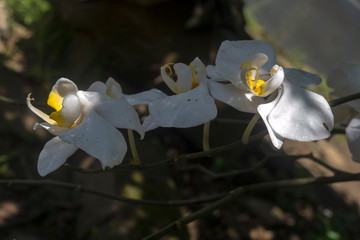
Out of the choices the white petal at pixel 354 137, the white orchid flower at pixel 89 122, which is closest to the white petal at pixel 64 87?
the white orchid flower at pixel 89 122

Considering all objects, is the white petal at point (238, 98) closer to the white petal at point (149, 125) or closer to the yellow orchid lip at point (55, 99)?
the white petal at point (149, 125)

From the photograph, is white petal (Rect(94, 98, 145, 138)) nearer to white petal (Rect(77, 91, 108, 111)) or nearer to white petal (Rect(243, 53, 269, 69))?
white petal (Rect(77, 91, 108, 111))

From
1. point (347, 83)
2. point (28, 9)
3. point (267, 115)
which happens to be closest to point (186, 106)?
point (267, 115)

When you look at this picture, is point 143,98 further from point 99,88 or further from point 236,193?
point 236,193

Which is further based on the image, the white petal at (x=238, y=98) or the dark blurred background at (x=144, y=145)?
the dark blurred background at (x=144, y=145)

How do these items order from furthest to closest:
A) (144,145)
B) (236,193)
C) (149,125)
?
(144,145)
(236,193)
(149,125)

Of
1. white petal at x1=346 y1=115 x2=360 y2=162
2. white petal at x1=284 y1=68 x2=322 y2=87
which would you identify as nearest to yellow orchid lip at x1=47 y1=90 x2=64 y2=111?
white petal at x1=284 y1=68 x2=322 y2=87

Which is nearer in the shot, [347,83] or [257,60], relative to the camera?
[257,60]
